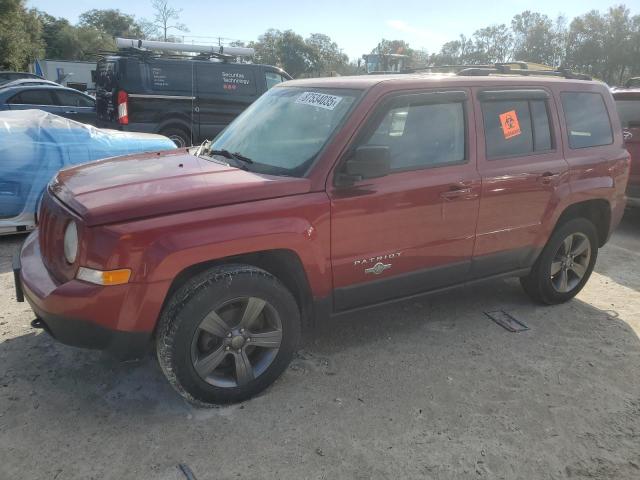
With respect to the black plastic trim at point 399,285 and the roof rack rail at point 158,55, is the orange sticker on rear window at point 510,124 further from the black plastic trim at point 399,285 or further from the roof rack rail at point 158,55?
the roof rack rail at point 158,55

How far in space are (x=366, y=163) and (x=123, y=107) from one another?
785 centimetres

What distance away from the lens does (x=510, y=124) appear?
3.75m

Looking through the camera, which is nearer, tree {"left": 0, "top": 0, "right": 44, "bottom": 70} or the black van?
the black van

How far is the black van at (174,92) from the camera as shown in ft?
31.2

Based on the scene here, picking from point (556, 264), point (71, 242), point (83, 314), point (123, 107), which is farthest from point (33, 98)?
point (556, 264)

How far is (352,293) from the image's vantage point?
321 cm

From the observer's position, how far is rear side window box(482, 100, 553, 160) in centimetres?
364

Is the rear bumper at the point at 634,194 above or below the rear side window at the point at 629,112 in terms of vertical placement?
below

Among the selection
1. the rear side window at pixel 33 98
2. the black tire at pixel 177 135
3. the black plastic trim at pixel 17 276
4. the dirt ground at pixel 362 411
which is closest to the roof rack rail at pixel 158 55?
the black tire at pixel 177 135

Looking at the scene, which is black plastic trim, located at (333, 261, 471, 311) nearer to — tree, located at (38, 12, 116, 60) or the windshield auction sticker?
the windshield auction sticker

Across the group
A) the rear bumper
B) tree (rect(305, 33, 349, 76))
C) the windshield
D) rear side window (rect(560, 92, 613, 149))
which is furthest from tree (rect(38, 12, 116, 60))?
rear side window (rect(560, 92, 613, 149))

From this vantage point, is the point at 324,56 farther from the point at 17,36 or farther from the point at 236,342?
the point at 236,342

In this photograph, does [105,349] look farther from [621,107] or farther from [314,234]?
[621,107]

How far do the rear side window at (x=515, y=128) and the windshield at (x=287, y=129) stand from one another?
108 centimetres
